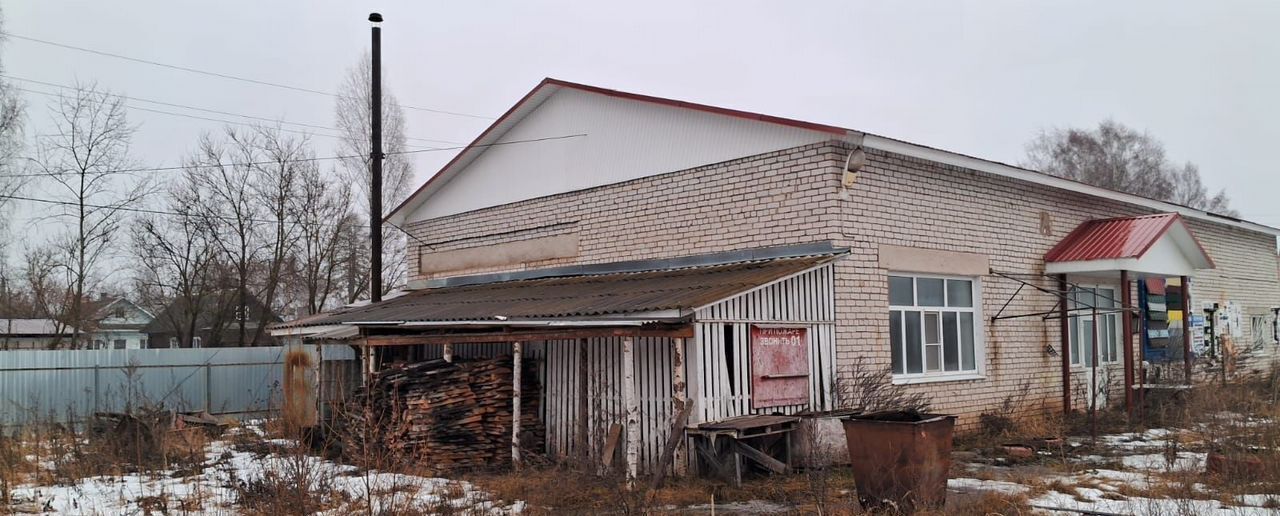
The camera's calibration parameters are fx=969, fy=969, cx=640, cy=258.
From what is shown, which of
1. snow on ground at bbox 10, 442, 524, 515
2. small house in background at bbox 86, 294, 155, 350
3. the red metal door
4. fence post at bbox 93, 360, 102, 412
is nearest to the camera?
snow on ground at bbox 10, 442, 524, 515

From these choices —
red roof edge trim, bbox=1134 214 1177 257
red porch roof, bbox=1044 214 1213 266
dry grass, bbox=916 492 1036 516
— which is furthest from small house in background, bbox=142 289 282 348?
dry grass, bbox=916 492 1036 516

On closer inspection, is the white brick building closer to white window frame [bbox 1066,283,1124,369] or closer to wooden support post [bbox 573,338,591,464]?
white window frame [bbox 1066,283,1124,369]

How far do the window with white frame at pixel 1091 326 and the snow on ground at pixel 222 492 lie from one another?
431 inches

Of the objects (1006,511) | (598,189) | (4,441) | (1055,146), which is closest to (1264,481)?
(1006,511)

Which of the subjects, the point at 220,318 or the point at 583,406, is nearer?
the point at 583,406

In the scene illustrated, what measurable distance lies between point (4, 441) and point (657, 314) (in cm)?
1020

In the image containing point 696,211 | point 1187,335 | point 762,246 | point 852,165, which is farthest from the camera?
point 1187,335

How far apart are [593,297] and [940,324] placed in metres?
5.32

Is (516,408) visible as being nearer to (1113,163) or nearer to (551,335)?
(551,335)

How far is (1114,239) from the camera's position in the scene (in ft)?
51.9

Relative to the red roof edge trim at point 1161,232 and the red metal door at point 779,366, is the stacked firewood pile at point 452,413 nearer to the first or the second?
the red metal door at point 779,366

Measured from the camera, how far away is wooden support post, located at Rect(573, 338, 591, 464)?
451 inches

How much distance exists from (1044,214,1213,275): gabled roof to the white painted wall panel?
19.1 feet

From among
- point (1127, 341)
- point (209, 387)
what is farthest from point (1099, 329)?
point (209, 387)
